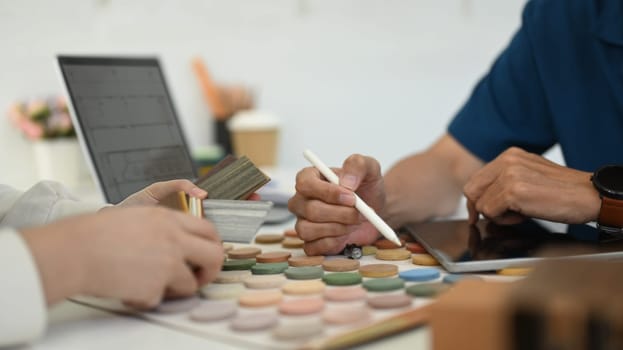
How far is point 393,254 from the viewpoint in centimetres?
74

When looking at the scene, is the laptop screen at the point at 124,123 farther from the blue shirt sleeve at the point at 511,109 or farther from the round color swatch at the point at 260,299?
the blue shirt sleeve at the point at 511,109

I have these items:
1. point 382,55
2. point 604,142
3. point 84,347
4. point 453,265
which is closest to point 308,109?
point 382,55

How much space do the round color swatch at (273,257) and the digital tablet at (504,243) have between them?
0.14 metres

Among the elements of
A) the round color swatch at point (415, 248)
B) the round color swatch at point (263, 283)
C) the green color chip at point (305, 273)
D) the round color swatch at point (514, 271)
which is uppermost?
the round color swatch at point (263, 283)

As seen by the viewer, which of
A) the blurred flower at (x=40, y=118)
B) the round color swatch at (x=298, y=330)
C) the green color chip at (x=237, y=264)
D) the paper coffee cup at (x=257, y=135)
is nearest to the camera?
the round color swatch at (x=298, y=330)

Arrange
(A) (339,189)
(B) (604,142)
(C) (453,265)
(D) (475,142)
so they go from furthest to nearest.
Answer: (D) (475,142) < (B) (604,142) < (A) (339,189) < (C) (453,265)

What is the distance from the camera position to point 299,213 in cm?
82

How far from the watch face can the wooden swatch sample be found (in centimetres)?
38

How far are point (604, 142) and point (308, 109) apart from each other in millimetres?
1055

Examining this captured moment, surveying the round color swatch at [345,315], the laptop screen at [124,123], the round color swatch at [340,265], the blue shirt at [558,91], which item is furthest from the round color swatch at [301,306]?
the blue shirt at [558,91]

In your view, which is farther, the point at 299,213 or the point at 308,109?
the point at 308,109

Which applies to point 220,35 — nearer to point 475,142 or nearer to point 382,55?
point 382,55

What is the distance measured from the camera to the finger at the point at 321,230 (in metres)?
0.76

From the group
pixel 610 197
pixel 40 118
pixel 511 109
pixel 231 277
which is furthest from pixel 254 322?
pixel 40 118
